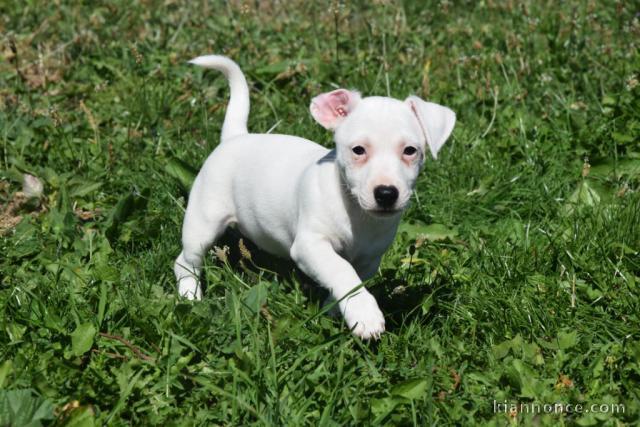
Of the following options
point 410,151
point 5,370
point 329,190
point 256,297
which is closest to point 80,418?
point 5,370

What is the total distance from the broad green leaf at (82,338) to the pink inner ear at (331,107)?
4.58ft

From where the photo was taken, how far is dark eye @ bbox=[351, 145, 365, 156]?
13.1 feet

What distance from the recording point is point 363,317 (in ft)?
12.0

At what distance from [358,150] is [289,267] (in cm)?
139

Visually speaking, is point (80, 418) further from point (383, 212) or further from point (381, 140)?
point (381, 140)

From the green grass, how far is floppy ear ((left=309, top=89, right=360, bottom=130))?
789 millimetres

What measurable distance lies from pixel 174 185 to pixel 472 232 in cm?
178

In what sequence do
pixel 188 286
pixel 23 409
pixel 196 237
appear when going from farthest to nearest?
pixel 196 237 → pixel 188 286 → pixel 23 409

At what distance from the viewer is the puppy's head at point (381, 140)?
3840mm


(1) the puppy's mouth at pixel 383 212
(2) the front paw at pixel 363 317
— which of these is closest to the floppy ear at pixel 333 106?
(1) the puppy's mouth at pixel 383 212

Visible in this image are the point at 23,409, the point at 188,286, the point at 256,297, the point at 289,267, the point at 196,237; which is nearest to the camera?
the point at 23,409

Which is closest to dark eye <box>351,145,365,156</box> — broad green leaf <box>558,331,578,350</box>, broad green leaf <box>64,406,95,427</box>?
broad green leaf <box>558,331,578,350</box>

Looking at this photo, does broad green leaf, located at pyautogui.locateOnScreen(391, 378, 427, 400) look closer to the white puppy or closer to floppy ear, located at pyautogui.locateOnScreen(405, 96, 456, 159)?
the white puppy

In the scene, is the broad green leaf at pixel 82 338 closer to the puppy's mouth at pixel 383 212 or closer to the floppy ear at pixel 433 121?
the puppy's mouth at pixel 383 212
